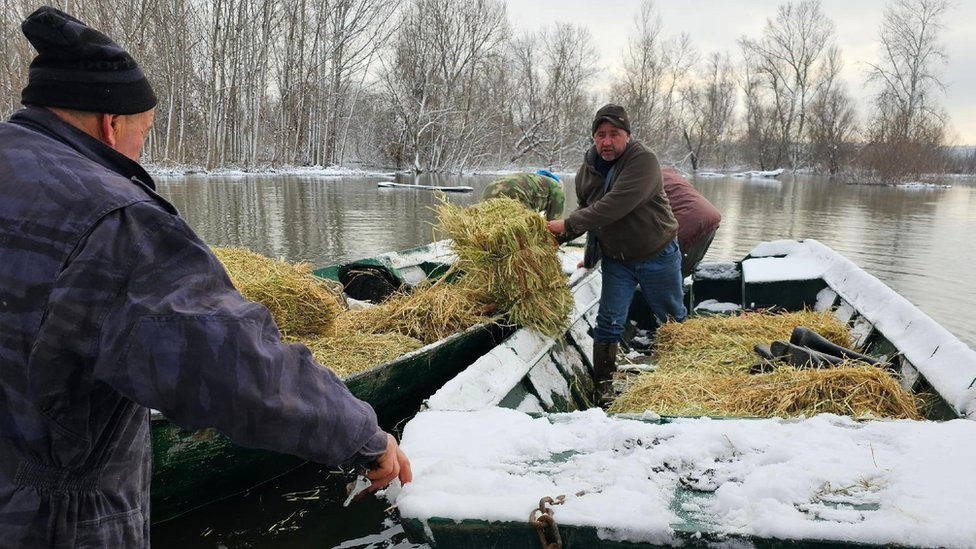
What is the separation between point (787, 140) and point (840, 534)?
61.4 m

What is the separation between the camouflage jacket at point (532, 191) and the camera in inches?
288

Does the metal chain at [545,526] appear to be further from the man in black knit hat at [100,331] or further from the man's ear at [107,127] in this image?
the man's ear at [107,127]

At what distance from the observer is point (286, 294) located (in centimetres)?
448

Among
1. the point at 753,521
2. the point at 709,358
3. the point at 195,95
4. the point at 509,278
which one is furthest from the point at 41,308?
the point at 195,95

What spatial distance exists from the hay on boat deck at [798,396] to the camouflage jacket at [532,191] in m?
3.76

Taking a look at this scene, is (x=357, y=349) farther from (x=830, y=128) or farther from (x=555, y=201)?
(x=830, y=128)

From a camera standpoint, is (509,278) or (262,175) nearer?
(509,278)

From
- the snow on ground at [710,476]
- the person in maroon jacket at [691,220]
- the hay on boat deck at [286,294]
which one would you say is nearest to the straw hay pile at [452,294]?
the hay on boat deck at [286,294]

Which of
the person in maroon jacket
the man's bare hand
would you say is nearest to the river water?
the man's bare hand

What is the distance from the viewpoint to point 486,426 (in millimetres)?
2410

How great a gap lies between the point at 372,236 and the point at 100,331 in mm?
12716

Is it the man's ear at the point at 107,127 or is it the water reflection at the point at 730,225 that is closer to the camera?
the man's ear at the point at 107,127

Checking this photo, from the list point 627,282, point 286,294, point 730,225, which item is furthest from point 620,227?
point 730,225

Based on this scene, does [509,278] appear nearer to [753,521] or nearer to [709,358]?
[709,358]
